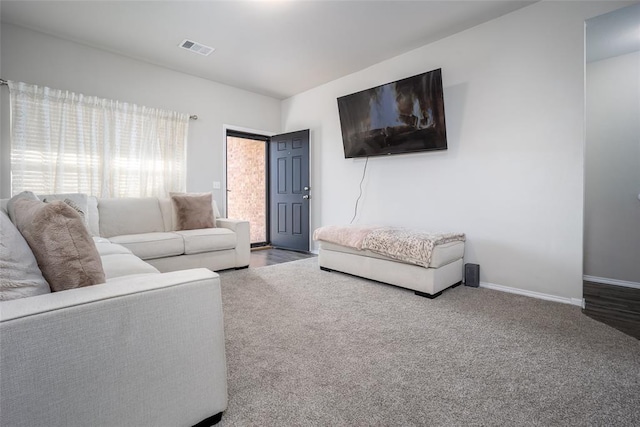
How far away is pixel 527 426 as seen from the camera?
117cm

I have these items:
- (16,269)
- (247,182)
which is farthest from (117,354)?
(247,182)

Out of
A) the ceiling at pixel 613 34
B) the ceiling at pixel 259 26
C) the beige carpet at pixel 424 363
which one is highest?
the ceiling at pixel 259 26

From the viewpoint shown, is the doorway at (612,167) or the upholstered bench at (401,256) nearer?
the doorway at (612,167)

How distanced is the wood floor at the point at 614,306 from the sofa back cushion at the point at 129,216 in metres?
4.31

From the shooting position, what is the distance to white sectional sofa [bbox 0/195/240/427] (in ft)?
2.58

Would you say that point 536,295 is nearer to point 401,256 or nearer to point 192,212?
point 401,256

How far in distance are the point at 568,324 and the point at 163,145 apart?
184 inches

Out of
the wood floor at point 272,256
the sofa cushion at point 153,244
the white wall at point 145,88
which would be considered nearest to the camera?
the sofa cushion at point 153,244

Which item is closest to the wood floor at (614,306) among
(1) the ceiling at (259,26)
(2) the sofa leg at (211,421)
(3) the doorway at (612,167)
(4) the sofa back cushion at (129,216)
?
(3) the doorway at (612,167)

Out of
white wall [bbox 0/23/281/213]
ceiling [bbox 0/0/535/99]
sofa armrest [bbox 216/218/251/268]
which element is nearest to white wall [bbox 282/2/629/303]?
ceiling [bbox 0/0/535/99]

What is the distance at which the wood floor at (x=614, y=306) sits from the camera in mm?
2117

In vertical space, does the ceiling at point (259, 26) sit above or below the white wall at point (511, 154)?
above

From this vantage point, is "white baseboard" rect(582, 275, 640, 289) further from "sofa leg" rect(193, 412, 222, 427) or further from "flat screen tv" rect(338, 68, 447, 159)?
"sofa leg" rect(193, 412, 222, 427)

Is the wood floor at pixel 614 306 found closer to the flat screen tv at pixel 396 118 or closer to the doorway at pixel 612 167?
the doorway at pixel 612 167
